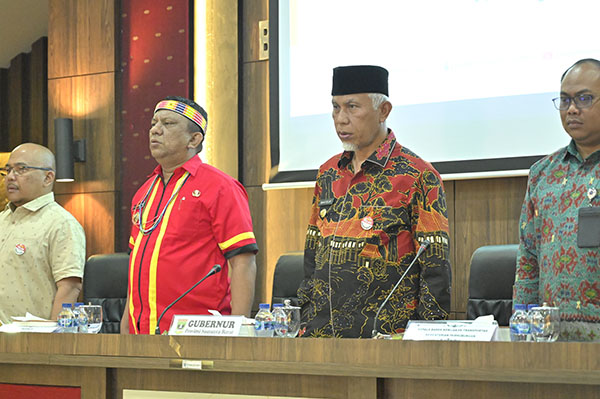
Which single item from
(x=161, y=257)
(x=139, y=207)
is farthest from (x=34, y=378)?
(x=139, y=207)

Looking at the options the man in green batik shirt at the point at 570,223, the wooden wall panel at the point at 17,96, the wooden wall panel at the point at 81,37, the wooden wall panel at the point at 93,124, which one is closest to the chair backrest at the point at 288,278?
the man in green batik shirt at the point at 570,223

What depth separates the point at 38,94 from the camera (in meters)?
7.48

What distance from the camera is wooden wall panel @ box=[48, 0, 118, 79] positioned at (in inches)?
189

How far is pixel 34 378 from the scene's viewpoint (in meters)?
2.19

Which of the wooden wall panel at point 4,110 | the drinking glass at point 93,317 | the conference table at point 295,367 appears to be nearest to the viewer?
the conference table at point 295,367

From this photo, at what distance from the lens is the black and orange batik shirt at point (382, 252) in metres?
2.36

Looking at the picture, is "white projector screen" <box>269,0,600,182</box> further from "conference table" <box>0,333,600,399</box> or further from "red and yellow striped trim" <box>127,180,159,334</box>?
"conference table" <box>0,333,600,399</box>

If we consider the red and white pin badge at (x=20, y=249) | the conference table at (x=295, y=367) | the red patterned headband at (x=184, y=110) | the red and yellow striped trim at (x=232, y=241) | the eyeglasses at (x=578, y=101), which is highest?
the red patterned headband at (x=184, y=110)

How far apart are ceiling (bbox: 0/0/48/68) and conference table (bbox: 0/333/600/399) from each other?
5.06 metres

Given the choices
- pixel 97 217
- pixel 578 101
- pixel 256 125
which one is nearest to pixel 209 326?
pixel 578 101

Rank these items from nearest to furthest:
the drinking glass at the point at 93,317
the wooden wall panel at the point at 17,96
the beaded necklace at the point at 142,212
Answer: the drinking glass at the point at 93,317 → the beaded necklace at the point at 142,212 → the wooden wall panel at the point at 17,96

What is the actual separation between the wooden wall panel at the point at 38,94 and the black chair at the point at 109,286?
3.76 m

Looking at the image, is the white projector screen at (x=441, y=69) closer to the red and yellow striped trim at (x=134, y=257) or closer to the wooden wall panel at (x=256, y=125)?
the wooden wall panel at (x=256, y=125)

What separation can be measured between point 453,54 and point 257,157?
116cm
